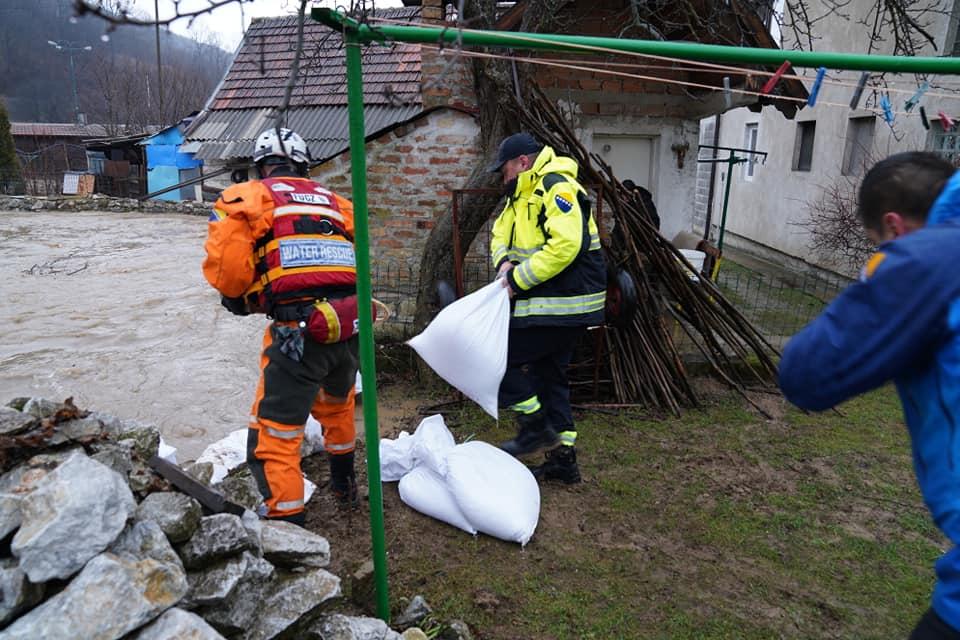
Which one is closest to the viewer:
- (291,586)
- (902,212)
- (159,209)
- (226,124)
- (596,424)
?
(902,212)

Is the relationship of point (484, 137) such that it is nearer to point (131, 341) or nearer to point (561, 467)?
point (561, 467)

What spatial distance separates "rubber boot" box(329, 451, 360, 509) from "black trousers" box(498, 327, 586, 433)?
3.01 ft

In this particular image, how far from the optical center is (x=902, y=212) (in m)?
1.54

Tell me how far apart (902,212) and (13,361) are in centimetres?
671

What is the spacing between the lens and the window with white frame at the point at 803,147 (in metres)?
11.7

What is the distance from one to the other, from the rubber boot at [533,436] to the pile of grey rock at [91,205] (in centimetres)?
1921

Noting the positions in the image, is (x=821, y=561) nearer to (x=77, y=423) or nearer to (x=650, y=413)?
(x=650, y=413)

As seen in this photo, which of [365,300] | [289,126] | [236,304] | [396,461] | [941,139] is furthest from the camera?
[289,126]

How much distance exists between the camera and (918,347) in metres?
1.32

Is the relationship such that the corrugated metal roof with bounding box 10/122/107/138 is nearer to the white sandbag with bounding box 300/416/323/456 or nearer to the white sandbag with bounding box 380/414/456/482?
the white sandbag with bounding box 300/416/323/456

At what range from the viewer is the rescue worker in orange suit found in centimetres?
283

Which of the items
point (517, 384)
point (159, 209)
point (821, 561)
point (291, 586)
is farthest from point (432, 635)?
point (159, 209)

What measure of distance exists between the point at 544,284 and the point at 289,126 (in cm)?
701

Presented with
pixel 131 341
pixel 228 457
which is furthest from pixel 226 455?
pixel 131 341
